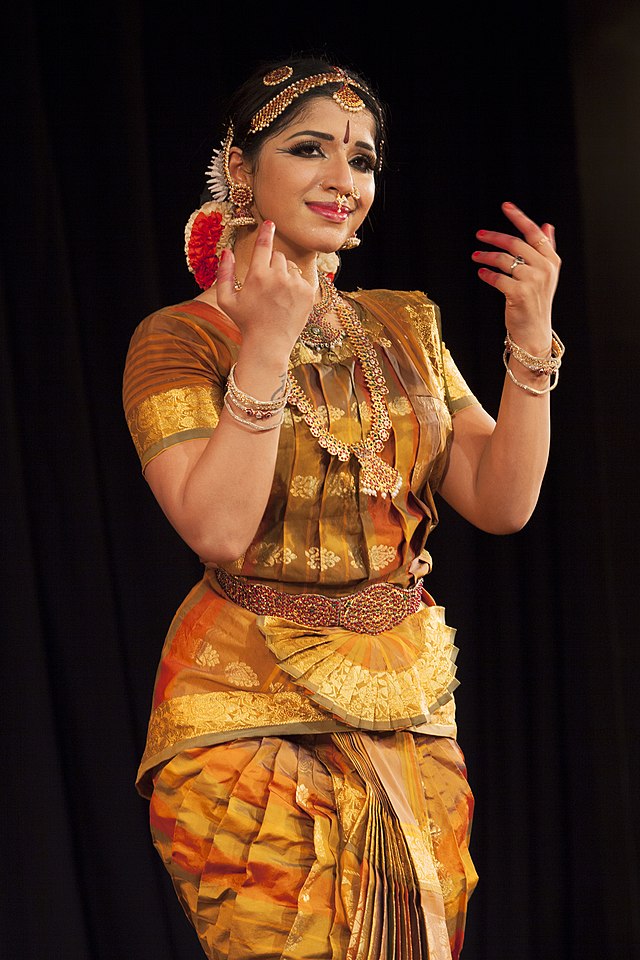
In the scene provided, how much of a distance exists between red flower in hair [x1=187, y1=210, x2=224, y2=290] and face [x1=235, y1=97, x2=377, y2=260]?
0.09m

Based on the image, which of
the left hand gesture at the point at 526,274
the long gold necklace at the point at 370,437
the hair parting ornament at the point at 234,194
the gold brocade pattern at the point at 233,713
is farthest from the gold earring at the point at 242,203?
the gold brocade pattern at the point at 233,713

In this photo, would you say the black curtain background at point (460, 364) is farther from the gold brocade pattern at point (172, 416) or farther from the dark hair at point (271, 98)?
the gold brocade pattern at point (172, 416)

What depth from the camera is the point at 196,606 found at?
1634 mm

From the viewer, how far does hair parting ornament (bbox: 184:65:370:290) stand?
1.63 m

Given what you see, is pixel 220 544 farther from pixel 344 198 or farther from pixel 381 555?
pixel 344 198

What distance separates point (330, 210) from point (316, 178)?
44 millimetres

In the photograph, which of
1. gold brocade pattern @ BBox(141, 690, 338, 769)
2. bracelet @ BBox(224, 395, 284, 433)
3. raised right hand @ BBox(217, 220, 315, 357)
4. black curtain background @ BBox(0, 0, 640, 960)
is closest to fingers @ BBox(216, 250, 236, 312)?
raised right hand @ BBox(217, 220, 315, 357)

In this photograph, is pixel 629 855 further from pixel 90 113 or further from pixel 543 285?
pixel 90 113

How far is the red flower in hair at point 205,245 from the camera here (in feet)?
5.61

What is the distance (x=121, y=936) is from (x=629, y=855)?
106cm

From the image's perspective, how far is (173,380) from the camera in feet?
4.97

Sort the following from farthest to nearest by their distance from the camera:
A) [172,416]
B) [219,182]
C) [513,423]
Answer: [219,182], [513,423], [172,416]

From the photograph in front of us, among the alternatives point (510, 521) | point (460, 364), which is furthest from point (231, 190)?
point (460, 364)

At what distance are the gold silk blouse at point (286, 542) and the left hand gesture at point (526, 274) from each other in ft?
0.64
